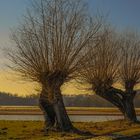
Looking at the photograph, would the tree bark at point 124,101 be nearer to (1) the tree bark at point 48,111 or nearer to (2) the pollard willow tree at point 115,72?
(2) the pollard willow tree at point 115,72

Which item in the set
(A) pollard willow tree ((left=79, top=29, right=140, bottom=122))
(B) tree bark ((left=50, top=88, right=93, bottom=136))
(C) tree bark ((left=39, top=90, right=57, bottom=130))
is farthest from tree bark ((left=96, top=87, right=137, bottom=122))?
(B) tree bark ((left=50, top=88, right=93, bottom=136))

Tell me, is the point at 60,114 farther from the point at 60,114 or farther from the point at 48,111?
the point at 48,111

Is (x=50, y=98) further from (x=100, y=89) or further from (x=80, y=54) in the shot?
(x=100, y=89)

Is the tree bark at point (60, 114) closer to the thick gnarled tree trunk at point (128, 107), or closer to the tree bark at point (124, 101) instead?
the tree bark at point (124, 101)

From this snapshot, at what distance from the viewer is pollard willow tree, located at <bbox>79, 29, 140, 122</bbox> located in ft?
164

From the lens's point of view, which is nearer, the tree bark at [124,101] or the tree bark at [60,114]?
the tree bark at [60,114]

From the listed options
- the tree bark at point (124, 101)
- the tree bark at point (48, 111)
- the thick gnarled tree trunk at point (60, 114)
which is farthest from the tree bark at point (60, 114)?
the tree bark at point (124, 101)

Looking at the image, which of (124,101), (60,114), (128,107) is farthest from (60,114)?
(128,107)

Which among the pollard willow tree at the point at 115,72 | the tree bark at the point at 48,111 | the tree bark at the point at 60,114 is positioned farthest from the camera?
the pollard willow tree at the point at 115,72

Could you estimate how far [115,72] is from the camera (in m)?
52.6

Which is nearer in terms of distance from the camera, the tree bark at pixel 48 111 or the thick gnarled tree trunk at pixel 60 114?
the thick gnarled tree trunk at pixel 60 114

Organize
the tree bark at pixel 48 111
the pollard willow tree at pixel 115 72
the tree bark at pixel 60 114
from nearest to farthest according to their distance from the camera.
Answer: the tree bark at pixel 60 114, the tree bark at pixel 48 111, the pollard willow tree at pixel 115 72

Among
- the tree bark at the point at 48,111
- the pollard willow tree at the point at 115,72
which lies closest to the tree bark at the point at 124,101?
the pollard willow tree at the point at 115,72

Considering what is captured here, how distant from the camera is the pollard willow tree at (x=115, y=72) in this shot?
49.9 meters
